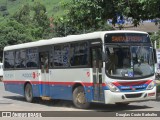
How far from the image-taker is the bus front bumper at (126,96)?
15.3 m

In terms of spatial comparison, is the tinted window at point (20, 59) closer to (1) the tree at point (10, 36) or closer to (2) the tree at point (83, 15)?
(2) the tree at point (83, 15)

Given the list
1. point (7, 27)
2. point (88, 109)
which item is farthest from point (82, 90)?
point (7, 27)

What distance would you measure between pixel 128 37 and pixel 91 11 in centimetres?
624

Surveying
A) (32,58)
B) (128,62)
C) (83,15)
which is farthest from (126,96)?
(83,15)

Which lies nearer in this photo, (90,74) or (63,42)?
(90,74)

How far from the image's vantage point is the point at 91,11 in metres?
22.1

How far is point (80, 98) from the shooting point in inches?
664

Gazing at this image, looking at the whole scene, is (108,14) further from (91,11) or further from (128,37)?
(128,37)

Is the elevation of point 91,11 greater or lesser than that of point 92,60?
greater

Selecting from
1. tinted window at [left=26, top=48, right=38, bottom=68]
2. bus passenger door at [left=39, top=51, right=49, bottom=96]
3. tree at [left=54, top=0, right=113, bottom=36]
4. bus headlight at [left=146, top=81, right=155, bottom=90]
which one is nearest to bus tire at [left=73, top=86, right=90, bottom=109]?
bus headlight at [left=146, top=81, right=155, bottom=90]

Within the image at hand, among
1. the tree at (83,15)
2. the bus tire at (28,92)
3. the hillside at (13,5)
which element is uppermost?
the hillside at (13,5)

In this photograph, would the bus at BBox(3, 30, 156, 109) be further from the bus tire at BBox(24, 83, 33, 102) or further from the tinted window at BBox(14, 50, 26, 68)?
the tinted window at BBox(14, 50, 26, 68)

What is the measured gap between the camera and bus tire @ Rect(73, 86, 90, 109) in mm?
16630

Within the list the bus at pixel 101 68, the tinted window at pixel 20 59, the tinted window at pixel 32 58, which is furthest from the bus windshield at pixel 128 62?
the tinted window at pixel 20 59
